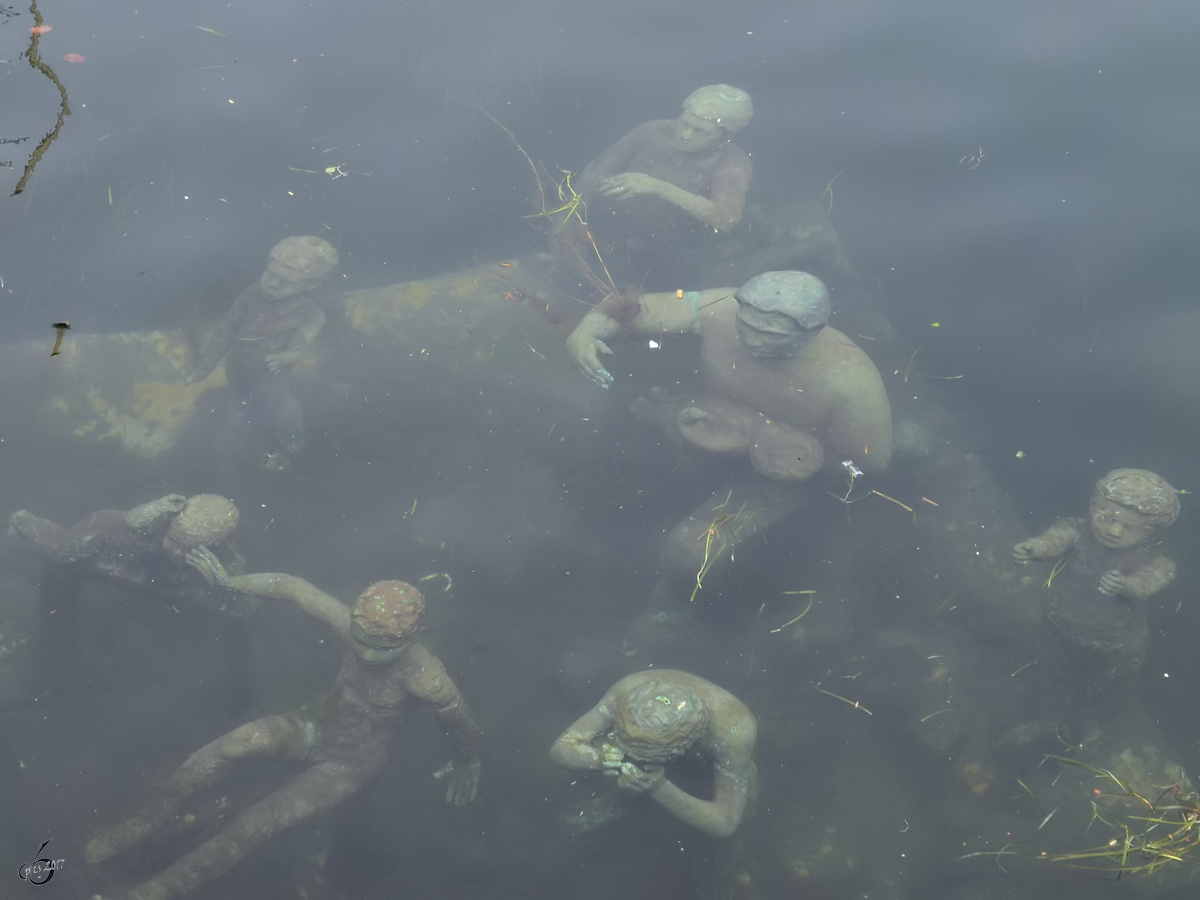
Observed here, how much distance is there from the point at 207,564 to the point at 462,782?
7.16 ft

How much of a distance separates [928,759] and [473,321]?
15.4ft

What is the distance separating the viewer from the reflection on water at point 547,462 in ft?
15.1

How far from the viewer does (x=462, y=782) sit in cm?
468

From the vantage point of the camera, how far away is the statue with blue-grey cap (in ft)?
16.6

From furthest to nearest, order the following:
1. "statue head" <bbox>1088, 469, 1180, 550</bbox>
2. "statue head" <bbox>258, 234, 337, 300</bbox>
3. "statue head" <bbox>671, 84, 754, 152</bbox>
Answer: "statue head" <bbox>671, 84, 754, 152</bbox> < "statue head" <bbox>258, 234, 337, 300</bbox> < "statue head" <bbox>1088, 469, 1180, 550</bbox>

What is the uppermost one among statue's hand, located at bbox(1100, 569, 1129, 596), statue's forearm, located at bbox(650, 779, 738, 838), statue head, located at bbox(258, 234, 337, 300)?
statue head, located at bbox(258, 234, 337, 300)

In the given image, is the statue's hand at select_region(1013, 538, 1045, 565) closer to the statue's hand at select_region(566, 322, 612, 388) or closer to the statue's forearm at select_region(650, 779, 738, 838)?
the statue's forearm at select_region(650, 779, 738, 838)

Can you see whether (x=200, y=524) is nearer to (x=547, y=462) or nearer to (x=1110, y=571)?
(x=547, y=462)

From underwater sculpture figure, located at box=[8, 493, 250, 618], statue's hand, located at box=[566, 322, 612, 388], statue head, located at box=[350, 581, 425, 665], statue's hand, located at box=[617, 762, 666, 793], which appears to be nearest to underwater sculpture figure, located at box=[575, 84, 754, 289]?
statue's hand, located at box=[566, 322, 612, 388]

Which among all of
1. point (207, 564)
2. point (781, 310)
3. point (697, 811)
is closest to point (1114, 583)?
point (781, 310)

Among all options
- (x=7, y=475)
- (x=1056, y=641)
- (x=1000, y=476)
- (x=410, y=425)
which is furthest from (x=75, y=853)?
(x=1000, y=476)

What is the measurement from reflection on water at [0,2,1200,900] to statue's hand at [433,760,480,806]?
0.08m

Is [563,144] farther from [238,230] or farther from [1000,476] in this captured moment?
[1000,476]

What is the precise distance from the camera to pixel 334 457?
5566 mm
